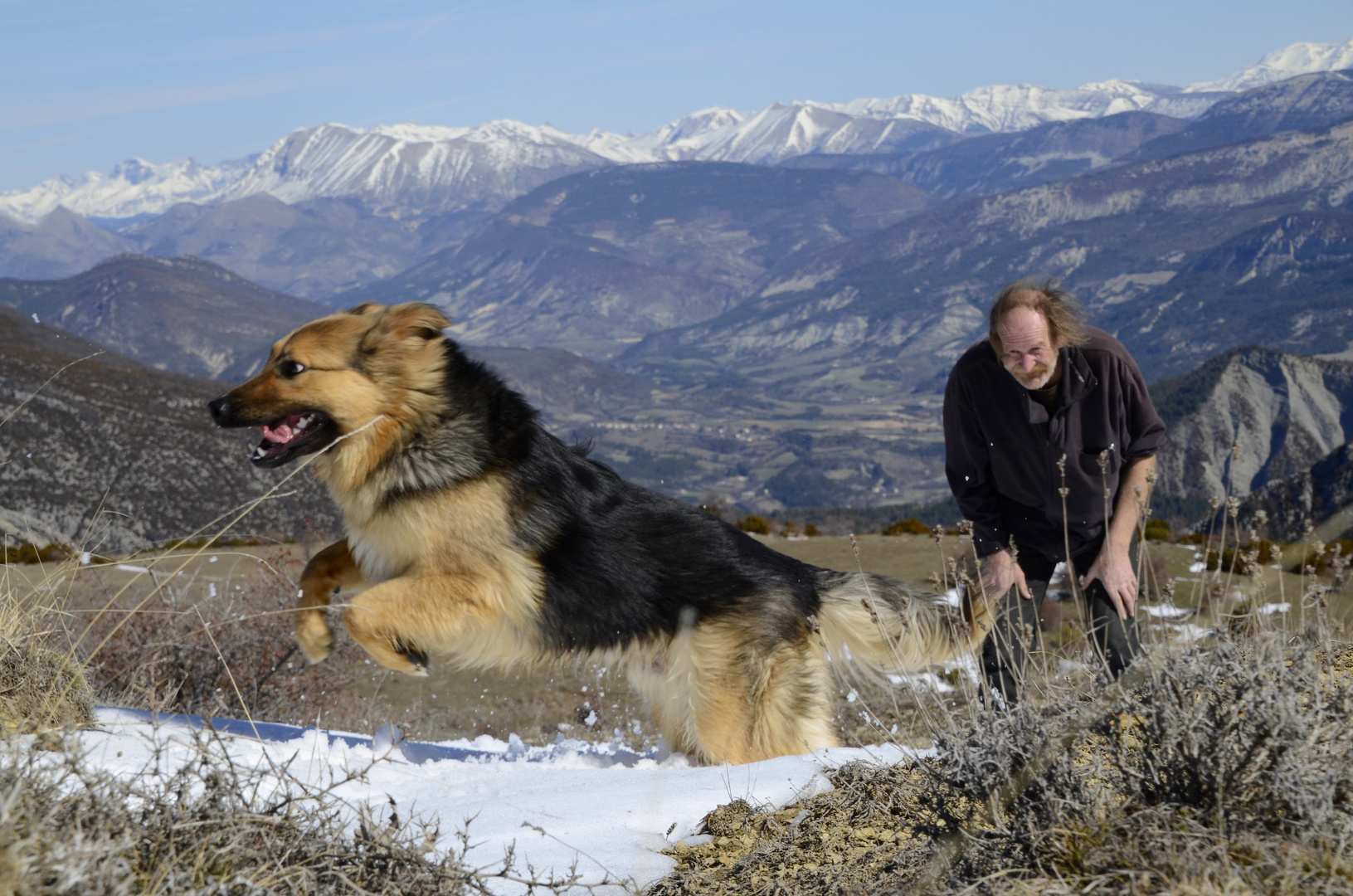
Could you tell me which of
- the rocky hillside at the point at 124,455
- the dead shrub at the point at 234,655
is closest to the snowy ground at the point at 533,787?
the dead shrub at the point at 234,655

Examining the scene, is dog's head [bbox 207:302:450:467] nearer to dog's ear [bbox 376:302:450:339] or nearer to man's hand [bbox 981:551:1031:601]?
dog's ear [bbox 376:302:450:339]

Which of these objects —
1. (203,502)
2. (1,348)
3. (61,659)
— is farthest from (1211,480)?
(61,659)

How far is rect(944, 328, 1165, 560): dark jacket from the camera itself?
4250 mm

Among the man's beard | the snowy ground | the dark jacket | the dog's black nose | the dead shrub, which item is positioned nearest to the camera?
the snowy ground

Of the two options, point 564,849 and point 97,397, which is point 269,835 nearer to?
point 564,849

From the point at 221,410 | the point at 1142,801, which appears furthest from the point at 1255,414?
the point at 221,410

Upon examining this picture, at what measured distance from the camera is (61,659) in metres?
3.75

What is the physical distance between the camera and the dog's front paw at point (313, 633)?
4.20 m

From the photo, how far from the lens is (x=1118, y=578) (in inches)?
164

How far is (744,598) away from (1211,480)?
121117 mm

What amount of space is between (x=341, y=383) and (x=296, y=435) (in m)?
0.31

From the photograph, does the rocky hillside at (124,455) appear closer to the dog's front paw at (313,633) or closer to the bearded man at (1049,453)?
the dog's front paw at (313,633)

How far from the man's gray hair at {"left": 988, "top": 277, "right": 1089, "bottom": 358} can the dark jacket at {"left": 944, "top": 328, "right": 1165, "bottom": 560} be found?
0.10m

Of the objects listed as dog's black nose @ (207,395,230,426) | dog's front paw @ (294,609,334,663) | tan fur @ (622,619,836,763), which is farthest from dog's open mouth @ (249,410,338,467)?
tan fur @ (622,619,836,763)
